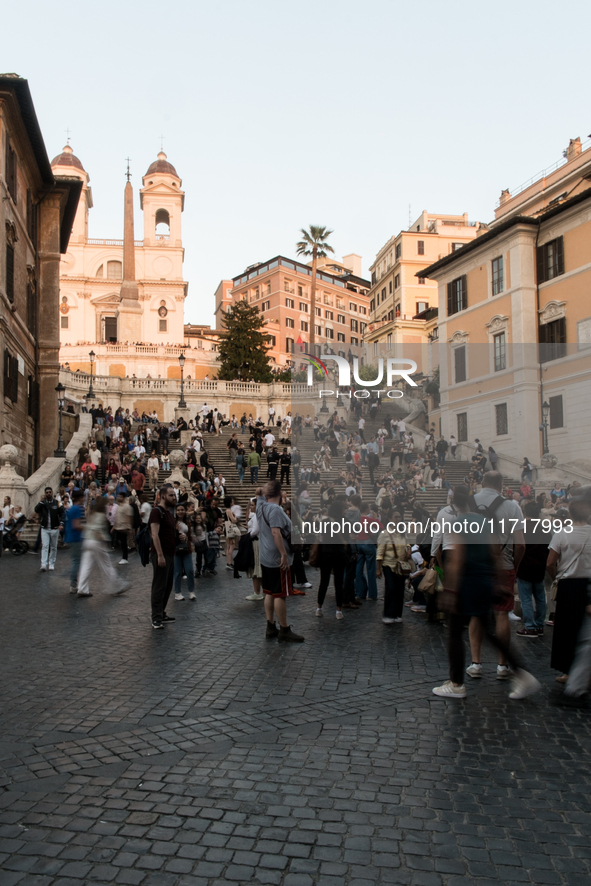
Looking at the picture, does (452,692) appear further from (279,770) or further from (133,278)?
(133,278)

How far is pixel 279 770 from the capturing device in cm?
452

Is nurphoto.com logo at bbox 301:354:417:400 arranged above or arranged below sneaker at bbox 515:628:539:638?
above

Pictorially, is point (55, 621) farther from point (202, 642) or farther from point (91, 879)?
point (91, 879)

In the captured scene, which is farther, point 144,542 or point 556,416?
point 556,416

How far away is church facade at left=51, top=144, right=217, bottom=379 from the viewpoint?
7456 cm

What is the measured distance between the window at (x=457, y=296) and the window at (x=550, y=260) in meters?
3.21

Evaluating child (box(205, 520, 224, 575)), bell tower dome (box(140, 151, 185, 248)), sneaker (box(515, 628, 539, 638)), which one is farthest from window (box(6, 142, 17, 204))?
→ bell tower dome (box(140, 151, 185, 248))

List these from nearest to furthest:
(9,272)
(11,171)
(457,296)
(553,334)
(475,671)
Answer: (475,671) < (9,272) < (11,171) < (553,334) < (457,296)

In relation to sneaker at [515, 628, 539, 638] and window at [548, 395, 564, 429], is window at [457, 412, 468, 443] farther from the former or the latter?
sneaker at [515, 628, 539, 638]

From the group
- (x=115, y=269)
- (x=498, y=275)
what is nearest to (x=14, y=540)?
(x=498, y=275)

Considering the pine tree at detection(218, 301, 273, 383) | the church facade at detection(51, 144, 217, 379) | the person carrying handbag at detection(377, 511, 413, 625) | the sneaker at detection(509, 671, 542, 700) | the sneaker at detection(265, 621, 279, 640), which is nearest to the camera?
the sneaker at detection(509, 671, 542, 700)

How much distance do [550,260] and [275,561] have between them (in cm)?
2590

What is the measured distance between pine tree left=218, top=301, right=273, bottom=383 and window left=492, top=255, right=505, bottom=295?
3791 centimetres

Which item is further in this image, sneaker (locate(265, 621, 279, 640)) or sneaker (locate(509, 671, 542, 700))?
sneaker (locate(265, 621, 279, 640))
